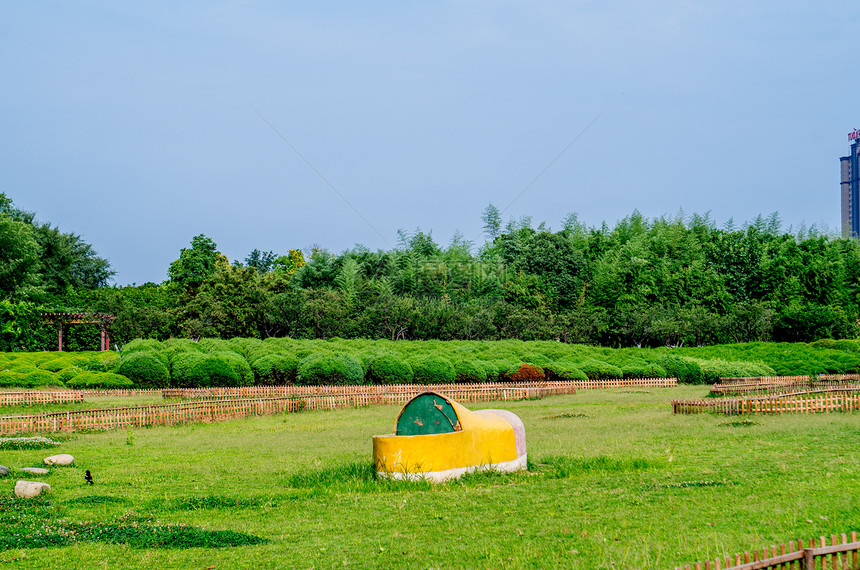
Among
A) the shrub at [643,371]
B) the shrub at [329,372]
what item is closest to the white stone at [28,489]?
the shrub at [329,372]

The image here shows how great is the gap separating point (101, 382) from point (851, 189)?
183 meters

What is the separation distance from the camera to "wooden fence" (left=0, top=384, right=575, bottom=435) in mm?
23656

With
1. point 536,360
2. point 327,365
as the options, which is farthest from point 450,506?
point 536,360

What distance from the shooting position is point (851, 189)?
17812 cm

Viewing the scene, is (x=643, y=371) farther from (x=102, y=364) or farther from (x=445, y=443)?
(x=445, y=443)

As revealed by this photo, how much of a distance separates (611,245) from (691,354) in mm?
34249

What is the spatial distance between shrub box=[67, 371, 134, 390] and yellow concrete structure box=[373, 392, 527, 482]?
25.1 meters

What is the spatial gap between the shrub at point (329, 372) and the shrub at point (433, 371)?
2.91 m

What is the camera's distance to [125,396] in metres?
34.4

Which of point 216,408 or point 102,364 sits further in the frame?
point 102,364

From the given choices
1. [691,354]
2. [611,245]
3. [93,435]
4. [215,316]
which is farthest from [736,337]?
[93,435]

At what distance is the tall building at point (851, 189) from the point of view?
6891 inches

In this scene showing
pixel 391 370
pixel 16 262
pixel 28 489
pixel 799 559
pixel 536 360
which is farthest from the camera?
pixel 16 262

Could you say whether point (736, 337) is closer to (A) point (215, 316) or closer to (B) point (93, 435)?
(A) point (215, 316)
